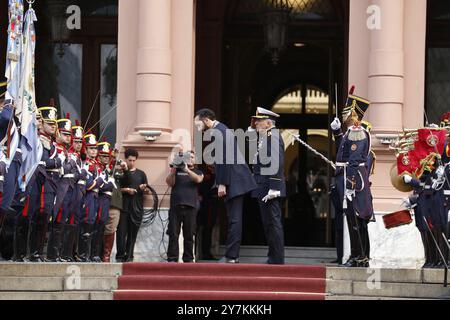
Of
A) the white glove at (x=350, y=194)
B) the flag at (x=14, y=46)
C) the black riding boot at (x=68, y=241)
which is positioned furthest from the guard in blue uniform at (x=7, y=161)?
the white glove at (x=350, y=194)

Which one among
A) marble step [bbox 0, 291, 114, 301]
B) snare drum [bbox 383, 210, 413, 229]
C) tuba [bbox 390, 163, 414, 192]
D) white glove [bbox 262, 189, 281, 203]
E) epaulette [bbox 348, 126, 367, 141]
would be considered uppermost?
epaulette [bbox 348, 126, 367, 141]

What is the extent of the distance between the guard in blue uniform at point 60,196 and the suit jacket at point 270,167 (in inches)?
97.8

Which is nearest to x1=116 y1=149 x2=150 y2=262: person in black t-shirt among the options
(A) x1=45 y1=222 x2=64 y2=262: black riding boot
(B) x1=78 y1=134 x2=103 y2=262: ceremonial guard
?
(B) x1=78 y1=134 x2=103 y2=262: ceremonial guard

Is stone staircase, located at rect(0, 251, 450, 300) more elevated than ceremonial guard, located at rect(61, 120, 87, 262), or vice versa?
ceremonial guard, located at rect(61, 120, 87, 262)

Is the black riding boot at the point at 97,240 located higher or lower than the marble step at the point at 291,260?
higher

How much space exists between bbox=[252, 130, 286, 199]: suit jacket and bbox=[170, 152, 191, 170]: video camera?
2013mm

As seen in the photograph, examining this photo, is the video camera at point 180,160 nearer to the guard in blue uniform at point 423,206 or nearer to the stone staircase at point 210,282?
the stone staircase at point 210,282

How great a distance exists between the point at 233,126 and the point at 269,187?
7972 millimetres

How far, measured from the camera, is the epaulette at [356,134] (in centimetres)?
1819

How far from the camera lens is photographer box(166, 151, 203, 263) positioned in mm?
20125

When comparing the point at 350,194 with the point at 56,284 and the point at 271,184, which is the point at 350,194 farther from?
the point at 56,284

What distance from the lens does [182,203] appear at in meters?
20.1

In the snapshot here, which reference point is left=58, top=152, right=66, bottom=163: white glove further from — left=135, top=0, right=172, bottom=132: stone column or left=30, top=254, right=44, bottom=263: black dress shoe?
left=135, top=0, right=172, bottom=132: stone column

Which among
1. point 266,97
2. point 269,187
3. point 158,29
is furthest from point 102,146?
point 266,97
